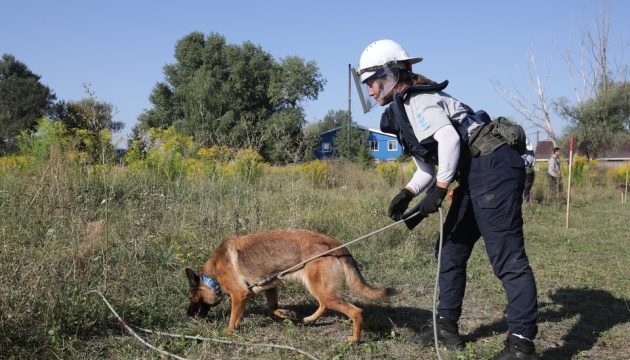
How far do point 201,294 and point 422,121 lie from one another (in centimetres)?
247

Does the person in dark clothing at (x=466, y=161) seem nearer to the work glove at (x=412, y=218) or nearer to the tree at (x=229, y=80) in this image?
the work glove at (x=412, y=218)

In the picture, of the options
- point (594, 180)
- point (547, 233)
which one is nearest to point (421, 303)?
point (547, 233)

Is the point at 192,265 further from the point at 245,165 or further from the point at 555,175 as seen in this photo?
the point at 555,175

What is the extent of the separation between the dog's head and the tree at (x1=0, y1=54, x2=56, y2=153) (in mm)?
42720

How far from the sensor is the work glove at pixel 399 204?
4.00 m

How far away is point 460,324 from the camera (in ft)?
16.2

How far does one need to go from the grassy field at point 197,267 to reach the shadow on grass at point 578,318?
19mm

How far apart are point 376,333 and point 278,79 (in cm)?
4502

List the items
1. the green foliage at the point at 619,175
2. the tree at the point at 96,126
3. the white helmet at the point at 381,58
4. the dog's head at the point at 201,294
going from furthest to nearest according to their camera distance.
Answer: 1. the green foliage at the point at 619,175
2. the tree at the point at 96,126
3. the dog's head at the point at 201,294
4. the white helmet at the point at 381,58

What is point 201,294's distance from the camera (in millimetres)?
4738

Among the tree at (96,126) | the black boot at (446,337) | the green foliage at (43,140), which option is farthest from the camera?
the green foliage at (43,140)

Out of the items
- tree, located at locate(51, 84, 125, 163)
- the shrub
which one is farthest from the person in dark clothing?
the shrub

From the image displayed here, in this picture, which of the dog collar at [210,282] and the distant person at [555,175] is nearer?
the dog collar at [210,282]

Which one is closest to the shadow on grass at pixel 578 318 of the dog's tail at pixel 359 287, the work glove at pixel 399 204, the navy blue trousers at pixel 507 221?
the navy blue trousers at pixel 507 221
